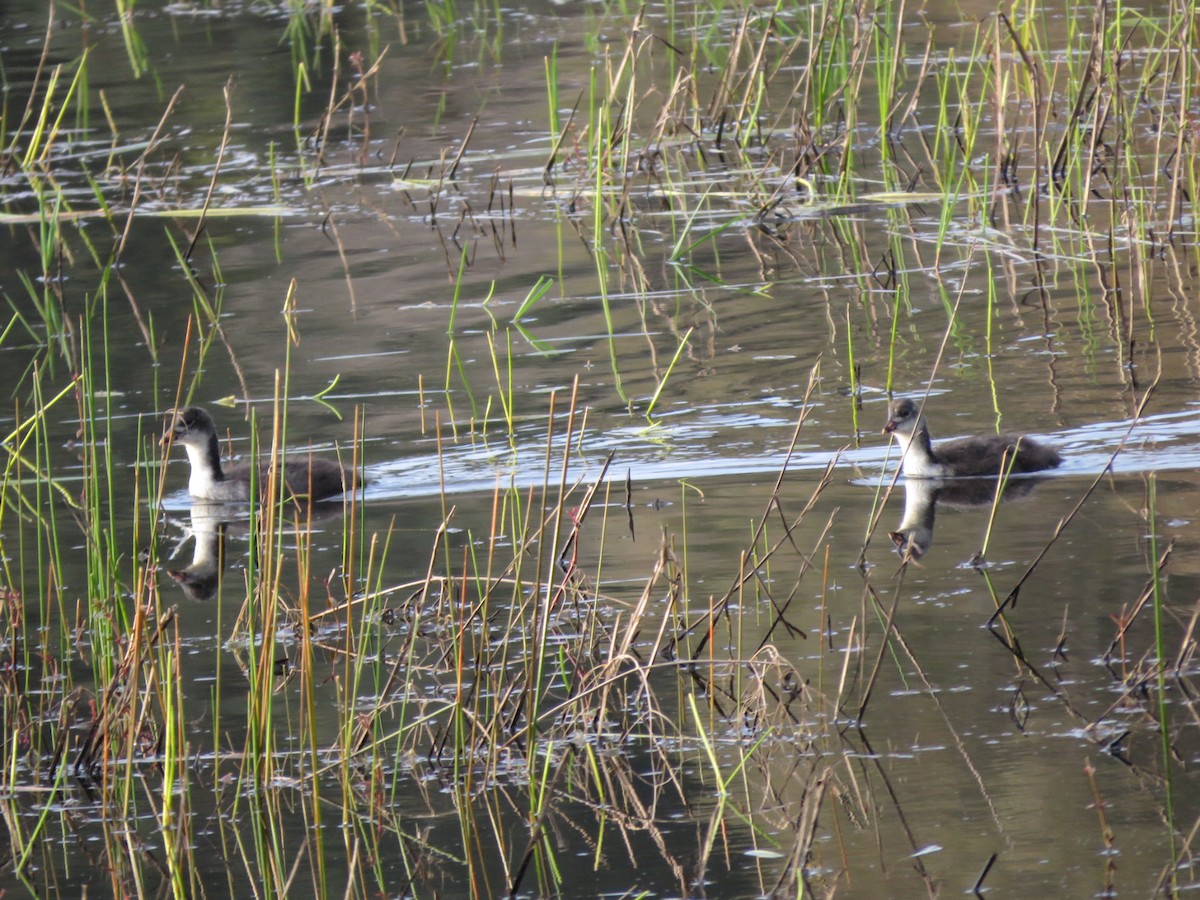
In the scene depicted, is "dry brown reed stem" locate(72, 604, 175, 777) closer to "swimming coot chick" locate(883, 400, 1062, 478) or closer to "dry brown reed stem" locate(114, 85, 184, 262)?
"swimming coot chick" locate(883, 400, 1062, 478)

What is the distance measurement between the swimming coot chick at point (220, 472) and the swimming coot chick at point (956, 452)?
8.14 feet

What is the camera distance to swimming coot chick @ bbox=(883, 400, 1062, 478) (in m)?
8.88

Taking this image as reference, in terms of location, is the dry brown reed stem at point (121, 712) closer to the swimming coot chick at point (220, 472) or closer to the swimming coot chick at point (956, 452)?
the swimming coot chick at point (220, 472)

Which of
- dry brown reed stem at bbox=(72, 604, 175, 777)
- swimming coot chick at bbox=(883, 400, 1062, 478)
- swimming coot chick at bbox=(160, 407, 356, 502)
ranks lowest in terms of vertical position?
swimming coot chick at bbox=(160, 407, 356, 502)

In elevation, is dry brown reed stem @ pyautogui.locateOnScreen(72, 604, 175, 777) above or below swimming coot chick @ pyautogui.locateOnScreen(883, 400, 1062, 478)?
above

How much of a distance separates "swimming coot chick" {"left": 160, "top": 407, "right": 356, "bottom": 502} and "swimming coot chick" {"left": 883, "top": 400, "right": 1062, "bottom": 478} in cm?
248

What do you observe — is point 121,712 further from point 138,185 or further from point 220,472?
point 138,185

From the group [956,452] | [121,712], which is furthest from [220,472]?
[121,712]

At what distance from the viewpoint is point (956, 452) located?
9.03 m

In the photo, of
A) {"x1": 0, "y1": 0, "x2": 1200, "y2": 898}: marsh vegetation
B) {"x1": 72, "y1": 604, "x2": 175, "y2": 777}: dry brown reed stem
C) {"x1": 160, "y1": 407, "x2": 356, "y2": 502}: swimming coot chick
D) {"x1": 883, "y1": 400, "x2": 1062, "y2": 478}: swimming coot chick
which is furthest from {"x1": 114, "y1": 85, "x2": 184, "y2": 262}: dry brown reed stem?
{"x1": 72, "y1": 604, "x2": 175, "y2": 777}: dry brown reed stem

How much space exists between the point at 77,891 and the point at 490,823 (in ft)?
3.65

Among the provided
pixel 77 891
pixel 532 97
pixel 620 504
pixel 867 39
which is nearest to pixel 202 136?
pixel 532 97

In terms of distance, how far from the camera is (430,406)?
34.9ft

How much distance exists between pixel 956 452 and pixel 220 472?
3.52 m
